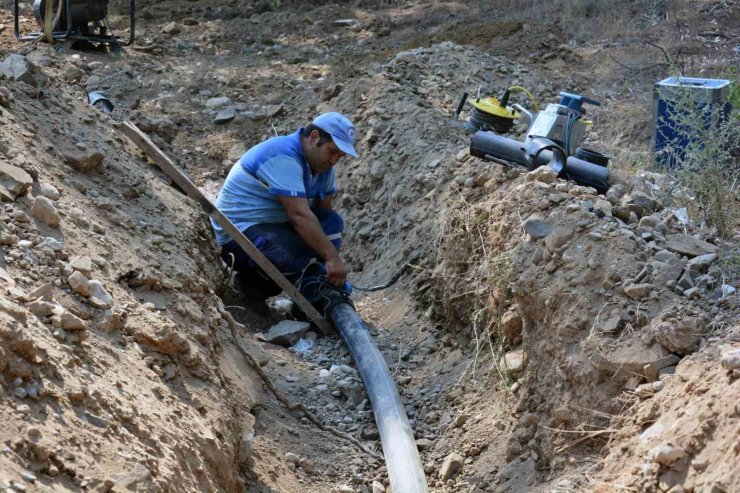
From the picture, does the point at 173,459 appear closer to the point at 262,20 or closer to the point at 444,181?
the point at 444,181

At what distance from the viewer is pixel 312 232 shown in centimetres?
552

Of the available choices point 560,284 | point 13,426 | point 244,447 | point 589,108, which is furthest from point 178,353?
point 589,108

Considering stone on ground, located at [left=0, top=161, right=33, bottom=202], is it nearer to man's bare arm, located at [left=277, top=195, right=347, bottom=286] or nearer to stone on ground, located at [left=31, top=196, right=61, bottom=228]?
stone on ground, located at [left=31, top=196, right=61, bottom=228]

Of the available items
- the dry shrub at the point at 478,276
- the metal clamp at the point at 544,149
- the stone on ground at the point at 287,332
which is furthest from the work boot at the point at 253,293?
the metal clamp at the point at 544,149

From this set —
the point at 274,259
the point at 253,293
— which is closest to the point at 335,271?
the point at 274,259

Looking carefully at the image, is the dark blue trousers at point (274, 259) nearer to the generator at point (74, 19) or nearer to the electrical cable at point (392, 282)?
the electrical cable at point (392, 282)

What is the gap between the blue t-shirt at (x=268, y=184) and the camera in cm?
558

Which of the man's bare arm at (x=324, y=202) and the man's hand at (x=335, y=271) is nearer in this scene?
the man's hand at (x=335, y=271)

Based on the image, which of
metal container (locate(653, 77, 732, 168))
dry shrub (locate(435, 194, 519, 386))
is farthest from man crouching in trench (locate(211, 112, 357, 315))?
metal container (locate(653, 77, 732, 168))

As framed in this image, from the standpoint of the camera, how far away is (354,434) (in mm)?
4465

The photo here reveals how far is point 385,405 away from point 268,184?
1768 mm

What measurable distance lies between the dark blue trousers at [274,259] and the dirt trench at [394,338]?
0.23 m

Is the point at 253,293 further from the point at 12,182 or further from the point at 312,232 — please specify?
the point at 12,182

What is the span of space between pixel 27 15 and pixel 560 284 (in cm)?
1031
